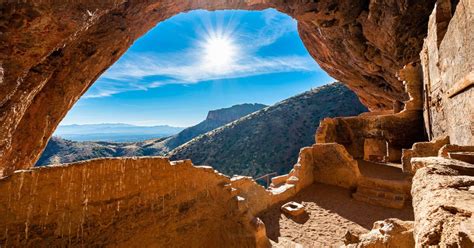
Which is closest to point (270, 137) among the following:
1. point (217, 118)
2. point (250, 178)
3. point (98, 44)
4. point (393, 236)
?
point (98, 44)

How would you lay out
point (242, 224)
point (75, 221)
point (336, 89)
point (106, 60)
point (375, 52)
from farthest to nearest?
point (336, 89) < point (375, 52) < point (106, 60) < point (242, 224) < point (75, 221)

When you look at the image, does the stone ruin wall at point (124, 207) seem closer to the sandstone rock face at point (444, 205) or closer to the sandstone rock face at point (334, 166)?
the sandstone rock face at point (444, 205)

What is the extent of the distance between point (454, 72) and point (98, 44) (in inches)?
576

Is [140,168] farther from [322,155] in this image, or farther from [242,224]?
[322,155]

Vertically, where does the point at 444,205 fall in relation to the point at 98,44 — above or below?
below

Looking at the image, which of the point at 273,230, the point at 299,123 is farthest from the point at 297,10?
the point at 299,123

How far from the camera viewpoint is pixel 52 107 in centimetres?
1193

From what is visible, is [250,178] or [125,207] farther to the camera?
[250,178]

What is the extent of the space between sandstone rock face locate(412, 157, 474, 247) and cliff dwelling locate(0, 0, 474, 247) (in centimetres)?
1

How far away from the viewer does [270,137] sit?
4647 centimetres

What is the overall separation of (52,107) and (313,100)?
154 feet

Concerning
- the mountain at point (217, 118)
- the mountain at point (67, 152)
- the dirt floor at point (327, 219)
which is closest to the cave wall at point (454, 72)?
the dirt floor at point (327, 219)

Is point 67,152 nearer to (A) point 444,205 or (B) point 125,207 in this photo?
(B) point 125,207

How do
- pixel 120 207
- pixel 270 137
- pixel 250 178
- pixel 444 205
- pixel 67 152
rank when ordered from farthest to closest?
pixel 270 137 < pixel 67 152 < pixel 250 178 < pixel 120 207 < pixel 444 205
